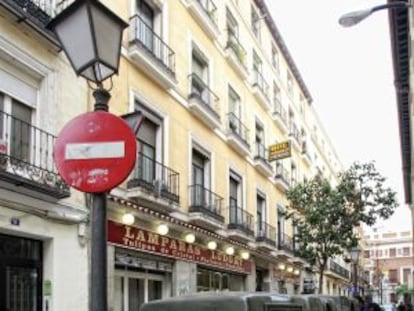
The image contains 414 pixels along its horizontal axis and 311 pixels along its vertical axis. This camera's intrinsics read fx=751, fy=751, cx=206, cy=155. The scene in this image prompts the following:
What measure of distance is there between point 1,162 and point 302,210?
1876cm

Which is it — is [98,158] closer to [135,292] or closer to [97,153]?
[97,153]

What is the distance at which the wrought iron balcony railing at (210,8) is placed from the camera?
23.0m

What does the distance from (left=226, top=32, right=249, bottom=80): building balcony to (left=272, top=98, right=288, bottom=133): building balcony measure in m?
5.34

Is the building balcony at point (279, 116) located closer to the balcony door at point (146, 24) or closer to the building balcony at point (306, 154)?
the building balcony at point (306, 154)

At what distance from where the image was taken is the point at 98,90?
4.62m

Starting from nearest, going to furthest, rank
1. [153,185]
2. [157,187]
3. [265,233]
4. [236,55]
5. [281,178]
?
[153,185], [157,187], [236,55], [265,233], [281,178]

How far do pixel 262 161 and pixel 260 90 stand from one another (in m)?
2.99

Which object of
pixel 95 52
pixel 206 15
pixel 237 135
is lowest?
pixel 95 52

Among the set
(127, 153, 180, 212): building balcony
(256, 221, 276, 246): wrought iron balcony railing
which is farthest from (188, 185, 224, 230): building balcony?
(256, 221, 276, 246): wrought iron balcony railing

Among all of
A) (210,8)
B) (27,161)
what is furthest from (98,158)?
(210,8)

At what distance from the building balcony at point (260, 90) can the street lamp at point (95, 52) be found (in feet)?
79.9

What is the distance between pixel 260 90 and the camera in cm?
2948

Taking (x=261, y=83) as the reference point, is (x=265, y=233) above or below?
below

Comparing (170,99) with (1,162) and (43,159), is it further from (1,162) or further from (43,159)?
(1,162)
